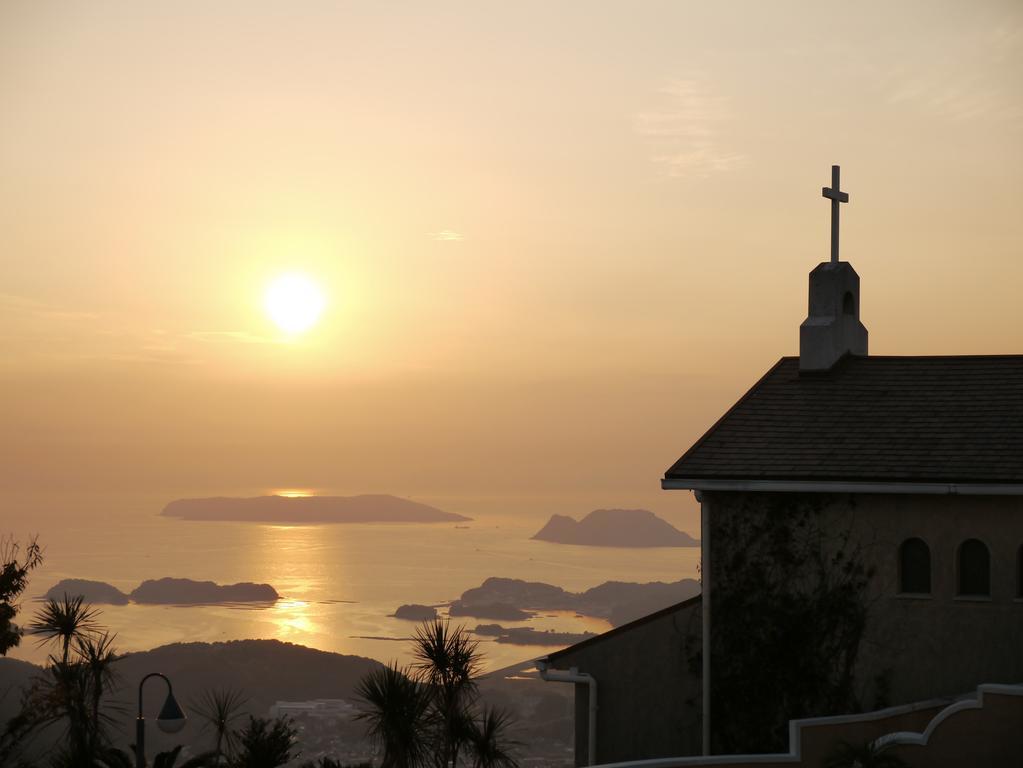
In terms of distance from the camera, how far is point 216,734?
95.5 feet

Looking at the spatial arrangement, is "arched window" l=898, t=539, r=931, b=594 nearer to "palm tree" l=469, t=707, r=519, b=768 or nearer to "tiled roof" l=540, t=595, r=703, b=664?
"tiled roof" l=540, t=595, r=703, b=664

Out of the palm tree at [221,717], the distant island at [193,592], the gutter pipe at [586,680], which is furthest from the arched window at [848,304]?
the distant island at [193,592]

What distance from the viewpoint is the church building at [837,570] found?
21.7 meters

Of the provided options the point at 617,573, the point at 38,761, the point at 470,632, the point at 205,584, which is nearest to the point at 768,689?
the point at 470,632

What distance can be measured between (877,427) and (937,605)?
3478mm

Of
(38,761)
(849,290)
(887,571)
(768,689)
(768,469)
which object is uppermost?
(849,290)

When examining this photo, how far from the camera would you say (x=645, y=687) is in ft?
80.8

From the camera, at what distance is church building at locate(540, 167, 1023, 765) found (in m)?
21.7

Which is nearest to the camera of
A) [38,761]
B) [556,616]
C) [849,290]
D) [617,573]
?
[849,290]

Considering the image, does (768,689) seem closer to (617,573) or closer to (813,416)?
(813,416)

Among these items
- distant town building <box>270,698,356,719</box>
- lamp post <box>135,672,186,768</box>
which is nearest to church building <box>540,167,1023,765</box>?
lamp post <box>135,672,186,768</box>

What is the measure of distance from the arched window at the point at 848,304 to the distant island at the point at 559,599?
77619mm

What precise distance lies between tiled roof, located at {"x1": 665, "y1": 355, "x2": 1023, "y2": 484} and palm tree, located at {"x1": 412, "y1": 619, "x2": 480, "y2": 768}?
19.4ft

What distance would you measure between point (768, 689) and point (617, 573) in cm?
11418
